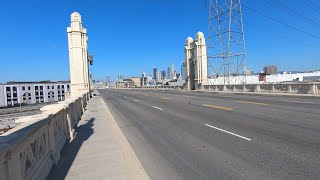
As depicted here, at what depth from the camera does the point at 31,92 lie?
102 m

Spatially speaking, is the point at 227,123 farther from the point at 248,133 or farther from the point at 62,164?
the point at 62,164

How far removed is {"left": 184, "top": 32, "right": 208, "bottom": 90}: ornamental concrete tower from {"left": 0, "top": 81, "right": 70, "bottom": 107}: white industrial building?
5229 cm

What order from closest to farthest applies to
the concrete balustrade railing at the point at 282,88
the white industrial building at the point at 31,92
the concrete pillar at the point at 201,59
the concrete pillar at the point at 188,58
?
1. the concrete balustrade railing at the point at 282,88
2. the concrete pillar at the point at 201,59
3. the concrete pillar at the point at 188,58
4. the white industrial building at the point at 31,92

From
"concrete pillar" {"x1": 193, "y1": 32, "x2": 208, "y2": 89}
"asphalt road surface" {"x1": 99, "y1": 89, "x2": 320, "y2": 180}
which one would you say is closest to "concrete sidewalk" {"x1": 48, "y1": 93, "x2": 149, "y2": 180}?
"asphalt road surface" {"x1": 99, "y1": 89, "x2": 320, "y2": 180}

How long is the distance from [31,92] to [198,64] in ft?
230

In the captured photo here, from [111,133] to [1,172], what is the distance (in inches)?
307

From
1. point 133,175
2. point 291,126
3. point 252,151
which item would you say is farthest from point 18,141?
point 291,126

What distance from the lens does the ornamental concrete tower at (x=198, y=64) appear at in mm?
54250

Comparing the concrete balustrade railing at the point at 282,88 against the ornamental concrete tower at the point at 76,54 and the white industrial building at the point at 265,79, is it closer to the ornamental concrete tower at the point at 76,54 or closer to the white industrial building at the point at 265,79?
the white industrial building at the point at 265,79

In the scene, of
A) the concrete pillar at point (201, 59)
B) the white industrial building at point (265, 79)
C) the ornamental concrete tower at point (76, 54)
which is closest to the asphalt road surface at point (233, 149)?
the ornamental concrete tower at point (76, 54)

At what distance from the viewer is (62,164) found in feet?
22.6

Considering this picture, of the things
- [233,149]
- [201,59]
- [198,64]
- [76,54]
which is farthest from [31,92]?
[233,149]

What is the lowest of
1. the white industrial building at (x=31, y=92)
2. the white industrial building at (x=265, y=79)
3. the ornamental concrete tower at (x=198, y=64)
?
the white industrial building at (x=31, y=92)

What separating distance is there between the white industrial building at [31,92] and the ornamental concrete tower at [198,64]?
52.3 metres
